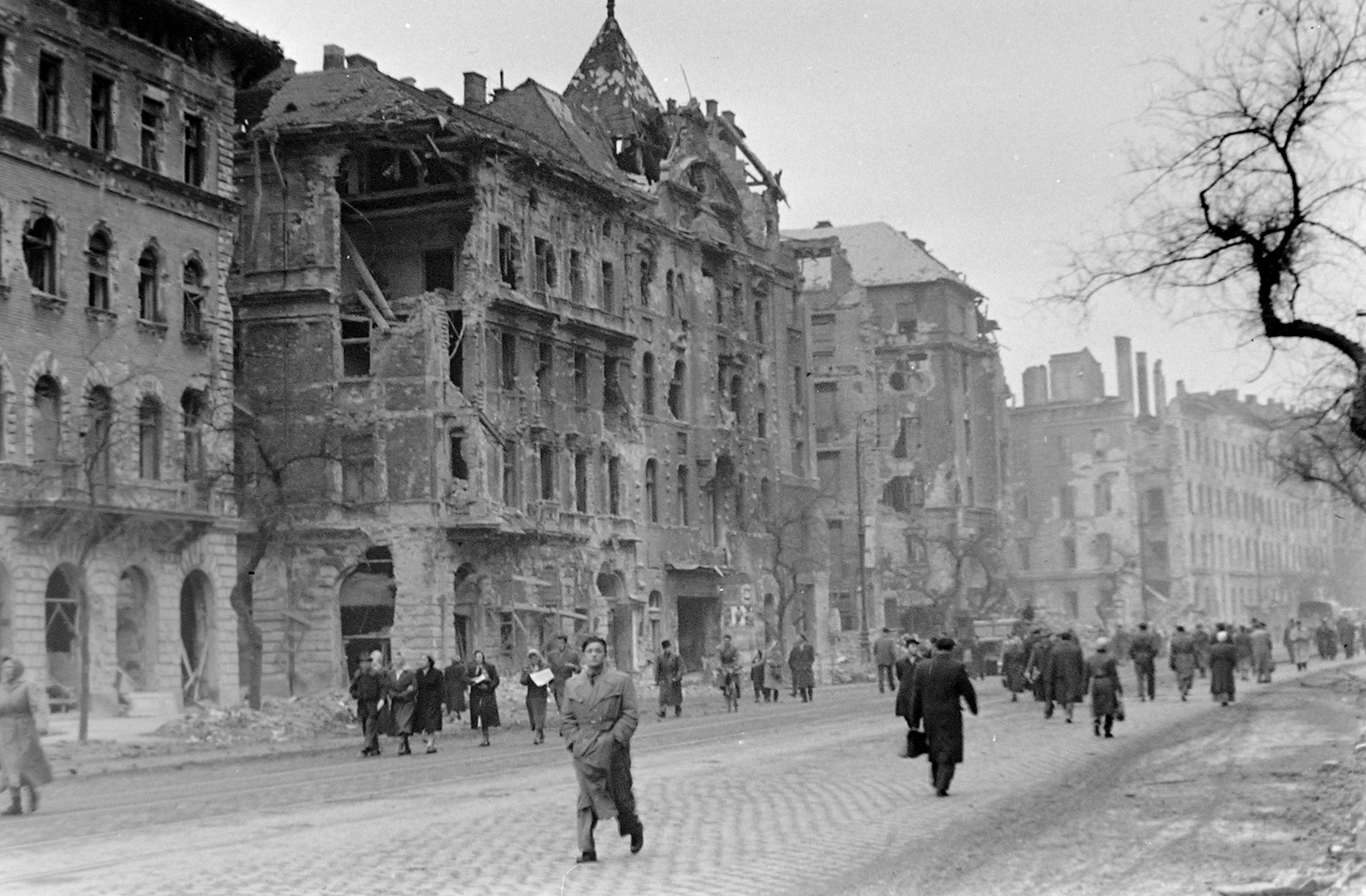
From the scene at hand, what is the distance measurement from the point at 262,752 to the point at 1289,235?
2003 centimetres

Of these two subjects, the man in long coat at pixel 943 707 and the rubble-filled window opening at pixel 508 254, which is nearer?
the man in long coat at pixel 943 707

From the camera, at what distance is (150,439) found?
4078 cm

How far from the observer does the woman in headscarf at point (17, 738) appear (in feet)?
64.8

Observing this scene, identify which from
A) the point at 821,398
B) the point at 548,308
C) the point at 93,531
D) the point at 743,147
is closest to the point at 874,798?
the point at 93,531

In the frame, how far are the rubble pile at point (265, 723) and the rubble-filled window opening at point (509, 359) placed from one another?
48.1ft

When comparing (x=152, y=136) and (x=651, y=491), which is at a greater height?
(x=152, y=136)

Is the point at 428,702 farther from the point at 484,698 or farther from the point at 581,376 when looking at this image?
the point at 581,376

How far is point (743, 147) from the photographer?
7300 cm

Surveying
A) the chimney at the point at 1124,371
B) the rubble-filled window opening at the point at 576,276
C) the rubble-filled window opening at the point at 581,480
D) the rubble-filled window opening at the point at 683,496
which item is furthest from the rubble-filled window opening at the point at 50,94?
the chimney at the point at 1124,371

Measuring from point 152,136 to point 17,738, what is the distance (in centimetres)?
2398

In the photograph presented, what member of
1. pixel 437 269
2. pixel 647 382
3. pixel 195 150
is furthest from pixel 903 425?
pixel 195 150

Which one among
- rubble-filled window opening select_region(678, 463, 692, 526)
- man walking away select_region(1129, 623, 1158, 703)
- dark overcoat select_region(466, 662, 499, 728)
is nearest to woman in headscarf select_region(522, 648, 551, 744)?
dark overcoat select_region(466, 662, 499, 728)

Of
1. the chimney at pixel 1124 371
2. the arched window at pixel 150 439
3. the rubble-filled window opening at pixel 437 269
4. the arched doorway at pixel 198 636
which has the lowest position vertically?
the arched doorway at pixel 198 636

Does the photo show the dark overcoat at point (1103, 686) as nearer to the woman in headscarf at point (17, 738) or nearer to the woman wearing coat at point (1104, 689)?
the woman wearing coat at point (1104, 689)
